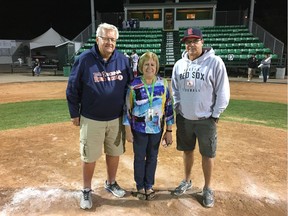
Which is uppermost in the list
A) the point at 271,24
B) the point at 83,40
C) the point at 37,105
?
the point at 271,24

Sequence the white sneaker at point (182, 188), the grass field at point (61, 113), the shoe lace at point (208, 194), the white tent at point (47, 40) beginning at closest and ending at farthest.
→ the shoe lace at point (208, 194) → the white sneaker at point (182, 188) → the grass field at point (61, 113) → the white tent at point (47, 40)

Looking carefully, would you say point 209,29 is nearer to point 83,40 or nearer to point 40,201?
point 83,40

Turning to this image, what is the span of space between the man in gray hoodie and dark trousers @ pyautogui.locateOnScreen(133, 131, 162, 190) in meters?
0.40

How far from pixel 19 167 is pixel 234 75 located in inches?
727

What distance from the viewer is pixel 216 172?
4426 mm

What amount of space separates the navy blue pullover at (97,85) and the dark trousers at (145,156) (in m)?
0.45

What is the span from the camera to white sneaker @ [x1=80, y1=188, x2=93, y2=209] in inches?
132

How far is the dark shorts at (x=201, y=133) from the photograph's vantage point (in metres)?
3.35

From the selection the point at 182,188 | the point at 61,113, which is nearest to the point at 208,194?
the point at 182,188

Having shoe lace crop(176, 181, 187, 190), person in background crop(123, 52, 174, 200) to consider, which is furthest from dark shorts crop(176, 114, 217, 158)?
shoe lace crop(176, 181, 187, 190)

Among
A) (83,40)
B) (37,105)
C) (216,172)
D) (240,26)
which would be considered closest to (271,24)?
(240,26)

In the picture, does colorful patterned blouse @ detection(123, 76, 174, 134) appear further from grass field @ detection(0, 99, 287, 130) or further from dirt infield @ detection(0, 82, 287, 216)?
grass field @ detection(0, 99, 287, 130)

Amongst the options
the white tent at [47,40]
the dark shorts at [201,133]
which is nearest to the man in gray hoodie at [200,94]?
the dark shorts at [201,133]

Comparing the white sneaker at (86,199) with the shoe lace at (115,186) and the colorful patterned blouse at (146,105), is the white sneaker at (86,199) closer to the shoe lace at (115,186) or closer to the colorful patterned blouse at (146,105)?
the shoe lace at (115,186)
